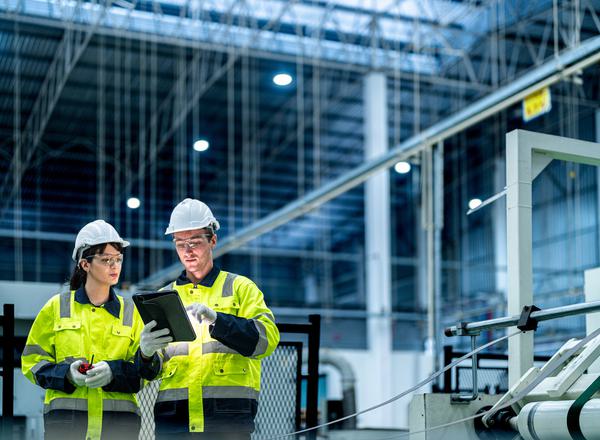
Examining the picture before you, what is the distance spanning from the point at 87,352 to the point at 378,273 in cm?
1902

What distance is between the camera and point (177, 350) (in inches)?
205

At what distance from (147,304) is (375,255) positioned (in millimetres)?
19058

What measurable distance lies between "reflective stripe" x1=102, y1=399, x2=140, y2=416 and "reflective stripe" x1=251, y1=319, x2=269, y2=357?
2.57 ft

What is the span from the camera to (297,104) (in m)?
28.2

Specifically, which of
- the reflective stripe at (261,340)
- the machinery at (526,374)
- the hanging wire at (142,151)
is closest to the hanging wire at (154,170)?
the hanging wire at (142,151)

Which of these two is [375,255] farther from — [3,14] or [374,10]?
[3,14]

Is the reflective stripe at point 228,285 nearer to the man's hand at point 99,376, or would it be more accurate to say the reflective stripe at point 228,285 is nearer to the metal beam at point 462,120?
the man's hand at point 99,376

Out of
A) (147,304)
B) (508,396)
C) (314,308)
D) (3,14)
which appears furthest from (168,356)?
(314,308)

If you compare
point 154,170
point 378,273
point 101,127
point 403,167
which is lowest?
point 378,273

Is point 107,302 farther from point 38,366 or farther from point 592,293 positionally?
point 592,293

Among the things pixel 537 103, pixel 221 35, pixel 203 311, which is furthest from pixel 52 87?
pixel 203 311

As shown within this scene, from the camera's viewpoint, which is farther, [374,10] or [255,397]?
[374,10]

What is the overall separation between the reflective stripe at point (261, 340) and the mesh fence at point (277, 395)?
3.95 ft

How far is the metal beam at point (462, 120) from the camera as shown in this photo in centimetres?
1343
